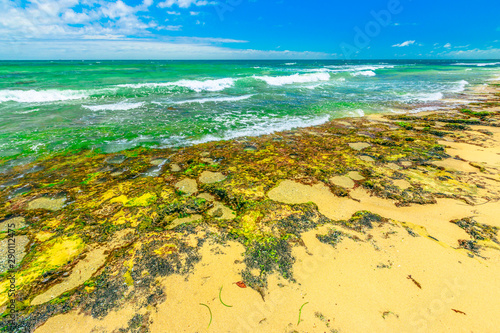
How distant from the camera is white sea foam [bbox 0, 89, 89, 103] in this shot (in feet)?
48.3

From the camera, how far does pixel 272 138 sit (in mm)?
8031

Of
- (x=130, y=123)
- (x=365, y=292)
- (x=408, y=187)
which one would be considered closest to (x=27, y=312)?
(x=365, y=292)

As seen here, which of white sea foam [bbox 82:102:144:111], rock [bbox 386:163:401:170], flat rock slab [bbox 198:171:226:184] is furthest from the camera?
white sea foam [bbox 82:102:144:111]

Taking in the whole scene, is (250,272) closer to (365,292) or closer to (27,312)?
(365,292)

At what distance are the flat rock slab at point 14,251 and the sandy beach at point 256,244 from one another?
2 cm

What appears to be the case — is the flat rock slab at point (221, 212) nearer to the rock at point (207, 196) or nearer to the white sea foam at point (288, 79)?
the rock at point (207, 196)

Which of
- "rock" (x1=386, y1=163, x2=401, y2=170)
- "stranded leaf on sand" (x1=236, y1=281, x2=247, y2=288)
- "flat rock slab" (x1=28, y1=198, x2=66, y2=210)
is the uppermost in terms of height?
"rock" (x1=386, y1=163, x2=401, y2=170)

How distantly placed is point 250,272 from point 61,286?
2.55 meters

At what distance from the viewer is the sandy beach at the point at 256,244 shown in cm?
248

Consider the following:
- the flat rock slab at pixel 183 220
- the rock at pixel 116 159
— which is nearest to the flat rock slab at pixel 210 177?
the flat rock slab at pixel 183 220

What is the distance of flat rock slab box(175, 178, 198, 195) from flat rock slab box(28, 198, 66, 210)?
234 centimetres

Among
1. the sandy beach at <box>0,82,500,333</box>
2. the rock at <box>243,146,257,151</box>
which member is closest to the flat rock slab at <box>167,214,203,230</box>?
the sandy beach at <box>0,82,500,333</box>

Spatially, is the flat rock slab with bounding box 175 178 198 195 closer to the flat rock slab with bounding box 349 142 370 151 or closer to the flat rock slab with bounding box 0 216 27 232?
the flat rock slab with bounding box 0 216 27 232

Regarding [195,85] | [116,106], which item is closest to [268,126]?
[116,106]
